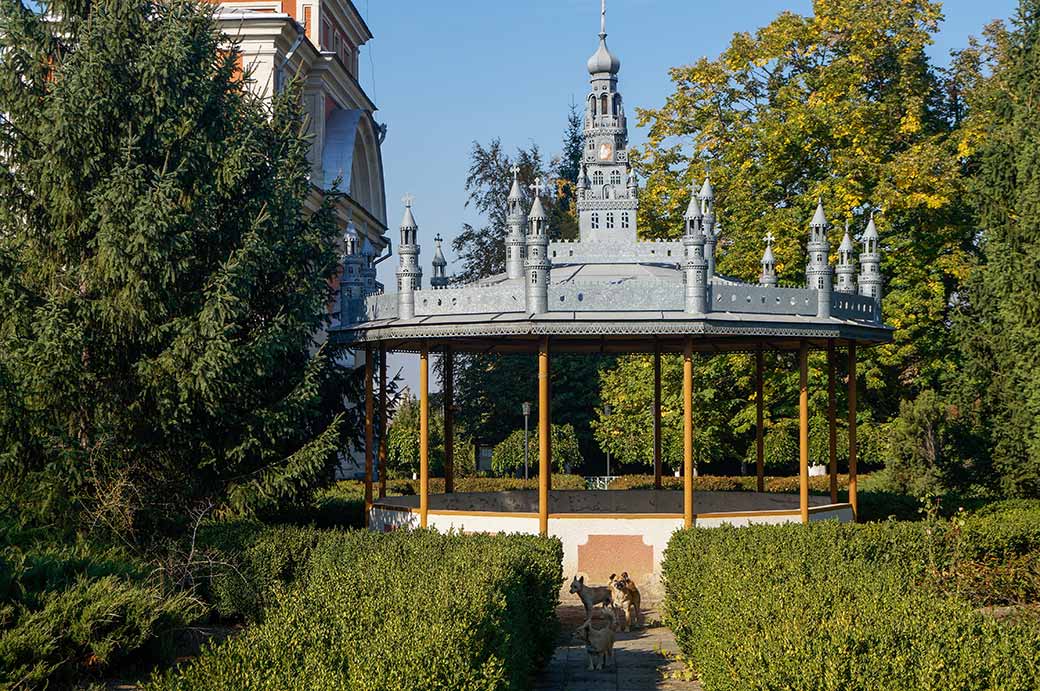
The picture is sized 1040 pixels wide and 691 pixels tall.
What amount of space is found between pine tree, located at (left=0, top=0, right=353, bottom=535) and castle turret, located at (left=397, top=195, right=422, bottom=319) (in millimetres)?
1226

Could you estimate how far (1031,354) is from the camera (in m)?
25.9

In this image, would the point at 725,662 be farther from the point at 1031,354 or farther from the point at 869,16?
the point at 869,16

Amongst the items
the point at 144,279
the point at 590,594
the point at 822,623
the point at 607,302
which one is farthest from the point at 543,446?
the point at 822,623

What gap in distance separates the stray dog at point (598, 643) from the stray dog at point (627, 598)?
1.98m

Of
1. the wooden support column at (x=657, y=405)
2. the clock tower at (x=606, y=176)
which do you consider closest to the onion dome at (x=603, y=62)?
the clock tower at (x=606, y=176)

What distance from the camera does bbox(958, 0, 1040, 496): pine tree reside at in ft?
85.3

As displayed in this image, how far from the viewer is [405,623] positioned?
8.49 meters

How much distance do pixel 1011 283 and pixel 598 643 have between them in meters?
18.0

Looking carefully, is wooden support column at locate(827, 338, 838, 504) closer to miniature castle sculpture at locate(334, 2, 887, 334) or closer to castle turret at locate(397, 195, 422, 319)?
miniature castle sculpture at locate(334, 2, 887, 334)

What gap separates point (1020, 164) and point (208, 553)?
64.8 feet

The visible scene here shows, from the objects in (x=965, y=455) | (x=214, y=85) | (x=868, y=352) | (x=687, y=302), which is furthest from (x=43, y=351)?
(x=965, y=455)

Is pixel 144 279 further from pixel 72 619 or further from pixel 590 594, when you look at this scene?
pixel 590 594

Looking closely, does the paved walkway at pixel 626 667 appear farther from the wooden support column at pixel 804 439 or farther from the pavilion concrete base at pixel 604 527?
the wooden support column at pixel 804 439

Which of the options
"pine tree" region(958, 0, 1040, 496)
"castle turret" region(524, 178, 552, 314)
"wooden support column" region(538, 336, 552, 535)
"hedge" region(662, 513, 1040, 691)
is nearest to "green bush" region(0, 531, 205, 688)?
"hedge" region(662, 513, 1040, 691)
